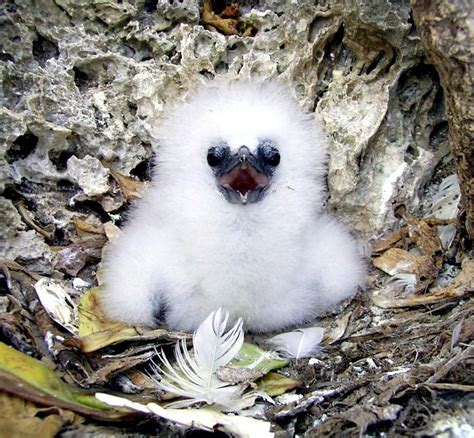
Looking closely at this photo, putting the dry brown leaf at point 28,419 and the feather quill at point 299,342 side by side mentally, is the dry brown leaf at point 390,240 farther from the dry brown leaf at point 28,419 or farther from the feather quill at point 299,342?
the dry brown leaf at point 28,419

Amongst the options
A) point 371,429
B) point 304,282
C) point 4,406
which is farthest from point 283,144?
point 4,406

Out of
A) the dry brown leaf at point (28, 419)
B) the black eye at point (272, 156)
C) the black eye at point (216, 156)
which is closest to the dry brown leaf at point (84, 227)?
the black eye at point (216, 156)

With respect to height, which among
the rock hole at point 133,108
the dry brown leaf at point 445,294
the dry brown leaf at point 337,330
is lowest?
the dry brown leaf at point 337,330

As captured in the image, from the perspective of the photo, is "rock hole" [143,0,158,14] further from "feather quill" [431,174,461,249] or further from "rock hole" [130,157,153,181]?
"feather quill" [431,174,461,249]

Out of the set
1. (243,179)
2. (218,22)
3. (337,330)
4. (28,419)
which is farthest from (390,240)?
(28,419)

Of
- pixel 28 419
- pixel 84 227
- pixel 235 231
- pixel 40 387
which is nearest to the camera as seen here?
pixel 28 419

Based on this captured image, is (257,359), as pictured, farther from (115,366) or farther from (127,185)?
(127,185)
